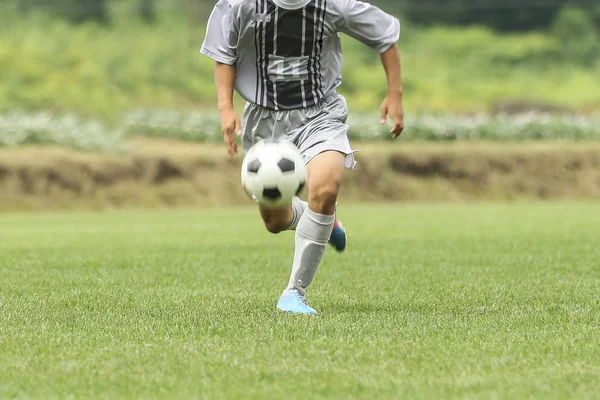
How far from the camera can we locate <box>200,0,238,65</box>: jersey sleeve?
6191 millimetres

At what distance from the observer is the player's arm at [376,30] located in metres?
6.18

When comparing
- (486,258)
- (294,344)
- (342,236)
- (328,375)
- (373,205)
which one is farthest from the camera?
(373,205)

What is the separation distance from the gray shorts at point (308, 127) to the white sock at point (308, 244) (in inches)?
13.0

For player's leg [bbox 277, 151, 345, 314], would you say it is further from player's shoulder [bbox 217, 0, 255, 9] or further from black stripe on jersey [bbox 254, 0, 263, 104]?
player's shoulder [bbox 217, 0, 255, 9]

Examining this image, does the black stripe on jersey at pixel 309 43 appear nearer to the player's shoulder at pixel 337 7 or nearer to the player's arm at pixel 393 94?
the player's shoulder at pixel 337 7

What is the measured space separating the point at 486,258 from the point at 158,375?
18.8ft

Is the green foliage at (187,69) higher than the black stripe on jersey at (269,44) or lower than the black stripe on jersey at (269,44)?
lower

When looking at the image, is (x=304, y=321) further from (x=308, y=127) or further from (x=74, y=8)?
(x=74, y=8)

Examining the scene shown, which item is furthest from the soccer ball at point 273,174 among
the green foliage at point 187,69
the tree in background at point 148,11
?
the tree in background at point 148,11

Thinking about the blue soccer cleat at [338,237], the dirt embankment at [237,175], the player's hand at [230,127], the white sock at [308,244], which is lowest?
the dirt embankment at [237,175]

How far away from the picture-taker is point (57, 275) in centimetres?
813

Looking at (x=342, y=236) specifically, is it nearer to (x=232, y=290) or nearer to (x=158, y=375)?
(x=232, y=290)

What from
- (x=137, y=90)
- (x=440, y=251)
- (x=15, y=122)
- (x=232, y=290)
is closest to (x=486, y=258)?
(x=440, y=251)

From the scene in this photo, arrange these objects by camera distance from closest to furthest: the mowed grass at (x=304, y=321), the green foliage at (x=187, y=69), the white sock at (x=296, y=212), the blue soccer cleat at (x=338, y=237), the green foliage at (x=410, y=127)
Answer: the mowed grass at (x=304, y=321) < the white sock at (x=296, y=212) < the blue soccer cleat at (x=338, y=237) < the green foliage at (x=410, y=127) < the green foliage at (x=187, y=69)
